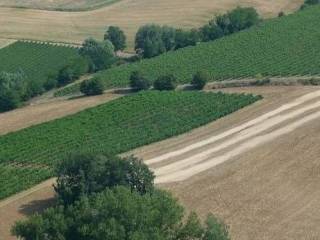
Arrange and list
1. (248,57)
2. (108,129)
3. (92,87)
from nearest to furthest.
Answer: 1. (108,129)
2. (92,87)
3. (248,57)

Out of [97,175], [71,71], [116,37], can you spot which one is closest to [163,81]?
[71,71]

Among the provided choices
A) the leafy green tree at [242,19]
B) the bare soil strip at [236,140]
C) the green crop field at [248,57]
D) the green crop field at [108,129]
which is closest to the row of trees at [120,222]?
the green crop field at [108,129]

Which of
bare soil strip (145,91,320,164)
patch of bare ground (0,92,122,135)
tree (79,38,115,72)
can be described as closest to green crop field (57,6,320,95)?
patch of bare ground (0,92,122,135)

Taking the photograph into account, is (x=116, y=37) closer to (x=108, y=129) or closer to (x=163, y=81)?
(x=163, y=81)

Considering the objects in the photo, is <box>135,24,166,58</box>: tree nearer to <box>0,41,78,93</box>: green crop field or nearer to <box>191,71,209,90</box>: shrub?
<box>0,41,78,93</box>: green crop field

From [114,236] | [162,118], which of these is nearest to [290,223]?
[114,236]

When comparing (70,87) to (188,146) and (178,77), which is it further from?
(188,146)
